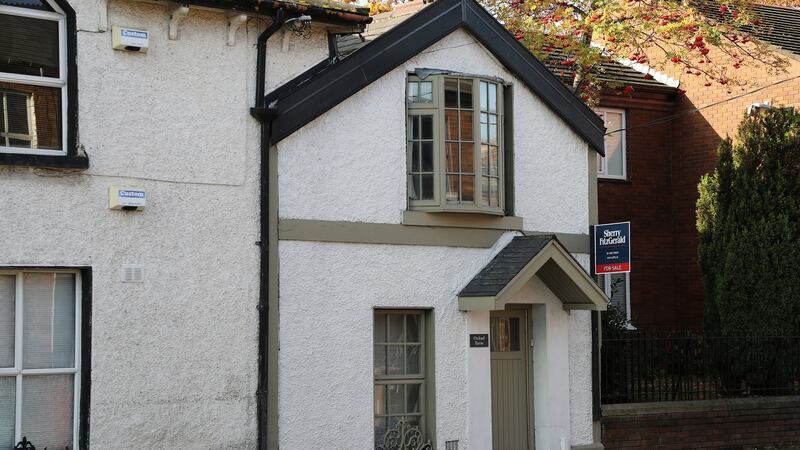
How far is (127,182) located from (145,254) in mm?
709

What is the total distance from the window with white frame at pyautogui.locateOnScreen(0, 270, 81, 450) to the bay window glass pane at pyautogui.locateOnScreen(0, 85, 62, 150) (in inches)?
48.1

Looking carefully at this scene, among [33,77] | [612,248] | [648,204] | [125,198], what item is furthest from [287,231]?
[648,204]

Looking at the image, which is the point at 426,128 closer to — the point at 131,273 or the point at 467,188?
the point at 467,188

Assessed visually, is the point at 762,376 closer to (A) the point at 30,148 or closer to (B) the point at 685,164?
(B) the point at 685,164

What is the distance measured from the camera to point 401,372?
1330cm

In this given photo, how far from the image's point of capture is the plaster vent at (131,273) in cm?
1102

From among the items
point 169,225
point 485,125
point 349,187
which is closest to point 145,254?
point 169,225

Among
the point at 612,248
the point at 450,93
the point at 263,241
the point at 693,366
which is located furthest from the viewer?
the point at 693,366

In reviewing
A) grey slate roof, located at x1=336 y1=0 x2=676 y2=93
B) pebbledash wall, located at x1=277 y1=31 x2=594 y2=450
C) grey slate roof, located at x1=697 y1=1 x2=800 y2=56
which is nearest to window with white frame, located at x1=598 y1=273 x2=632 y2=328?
grey slate roof, located at x1=336 y1=0 x2=676 y2=93

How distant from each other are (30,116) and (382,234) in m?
4.04

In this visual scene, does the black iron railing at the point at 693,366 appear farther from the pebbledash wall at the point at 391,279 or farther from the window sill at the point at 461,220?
the window sill at the point at 461,220

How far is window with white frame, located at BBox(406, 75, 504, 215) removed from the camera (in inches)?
523

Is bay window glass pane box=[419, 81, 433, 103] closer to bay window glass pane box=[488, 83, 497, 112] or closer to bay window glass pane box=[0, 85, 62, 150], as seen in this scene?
bay window glass pane box=[488, 83, 497, 112]

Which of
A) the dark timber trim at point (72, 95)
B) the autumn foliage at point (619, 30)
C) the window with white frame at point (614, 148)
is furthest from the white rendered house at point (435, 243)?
the window with white frame at point (614, 148)
